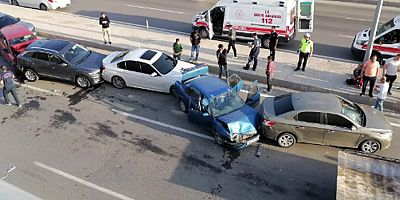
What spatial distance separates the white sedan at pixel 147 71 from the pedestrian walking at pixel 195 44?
1580 millimetres

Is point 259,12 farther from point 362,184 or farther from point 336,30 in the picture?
point 362,184

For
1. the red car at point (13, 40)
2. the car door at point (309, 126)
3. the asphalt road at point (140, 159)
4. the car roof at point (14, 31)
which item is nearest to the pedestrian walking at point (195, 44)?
the asphalt road at point (140, 159)

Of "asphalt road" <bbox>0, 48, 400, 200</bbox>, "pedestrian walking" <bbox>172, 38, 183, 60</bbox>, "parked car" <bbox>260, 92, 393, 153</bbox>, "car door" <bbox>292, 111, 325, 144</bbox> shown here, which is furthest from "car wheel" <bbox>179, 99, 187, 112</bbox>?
"car door" <bbox>292, 111, 325, 144</bbox>

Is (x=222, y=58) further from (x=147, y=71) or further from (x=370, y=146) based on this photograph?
(x=370, y=146)

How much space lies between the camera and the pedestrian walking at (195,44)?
644 inches

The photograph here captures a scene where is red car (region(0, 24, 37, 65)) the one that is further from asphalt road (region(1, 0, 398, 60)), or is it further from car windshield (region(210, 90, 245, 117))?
car windshield (region(210, 90, 245, 117))

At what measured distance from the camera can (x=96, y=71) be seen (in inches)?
602

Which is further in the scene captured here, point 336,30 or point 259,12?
point 336,30

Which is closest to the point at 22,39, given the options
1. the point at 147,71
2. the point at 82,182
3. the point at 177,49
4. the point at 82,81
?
the point at 82,81

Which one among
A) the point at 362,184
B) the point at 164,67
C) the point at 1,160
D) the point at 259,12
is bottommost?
the point at 1,160

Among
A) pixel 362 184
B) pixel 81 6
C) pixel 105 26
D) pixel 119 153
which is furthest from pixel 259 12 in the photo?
pixel 81 6

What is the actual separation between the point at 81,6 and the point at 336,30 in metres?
15.6

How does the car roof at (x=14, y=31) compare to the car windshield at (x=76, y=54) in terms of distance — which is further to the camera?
the car roof at (x=14, y=31)

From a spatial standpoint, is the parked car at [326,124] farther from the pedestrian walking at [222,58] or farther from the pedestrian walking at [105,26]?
the pedestrian walking at [105,26]
